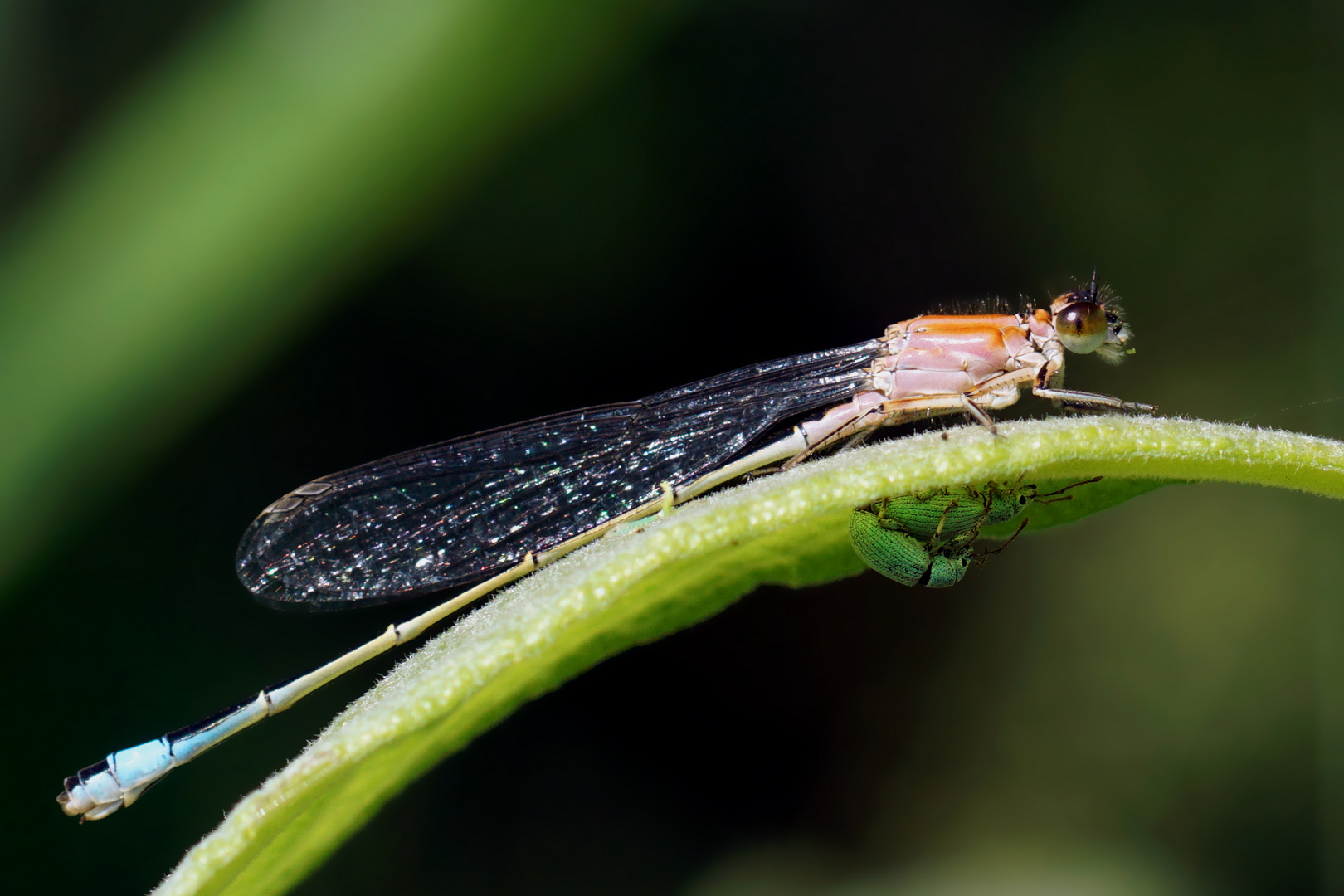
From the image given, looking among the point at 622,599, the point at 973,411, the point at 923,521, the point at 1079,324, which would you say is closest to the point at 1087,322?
the point at 1079,324

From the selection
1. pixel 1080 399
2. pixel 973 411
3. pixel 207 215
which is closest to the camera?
pixel 973 411

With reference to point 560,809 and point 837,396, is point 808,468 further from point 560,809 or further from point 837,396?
point 560,809

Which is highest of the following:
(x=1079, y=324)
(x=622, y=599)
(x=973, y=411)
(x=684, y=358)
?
(x=684, y=358)

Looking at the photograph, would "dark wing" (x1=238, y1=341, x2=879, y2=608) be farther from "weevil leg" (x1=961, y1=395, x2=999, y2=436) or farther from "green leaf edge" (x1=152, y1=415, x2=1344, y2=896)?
"green leaf edge" (x1=152, y1=415, x2=1344, y2=896)

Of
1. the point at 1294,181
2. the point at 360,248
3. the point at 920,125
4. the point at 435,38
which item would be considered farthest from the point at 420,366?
the point at 1294,181

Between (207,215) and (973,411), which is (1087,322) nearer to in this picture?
(973,411)

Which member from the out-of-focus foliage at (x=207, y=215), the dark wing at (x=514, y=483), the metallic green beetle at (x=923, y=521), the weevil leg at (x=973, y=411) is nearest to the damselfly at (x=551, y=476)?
the dark wing at (x=514, y=483)

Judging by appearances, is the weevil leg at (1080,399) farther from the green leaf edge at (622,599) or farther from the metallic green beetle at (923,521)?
the green leaf edge at (622,599)
